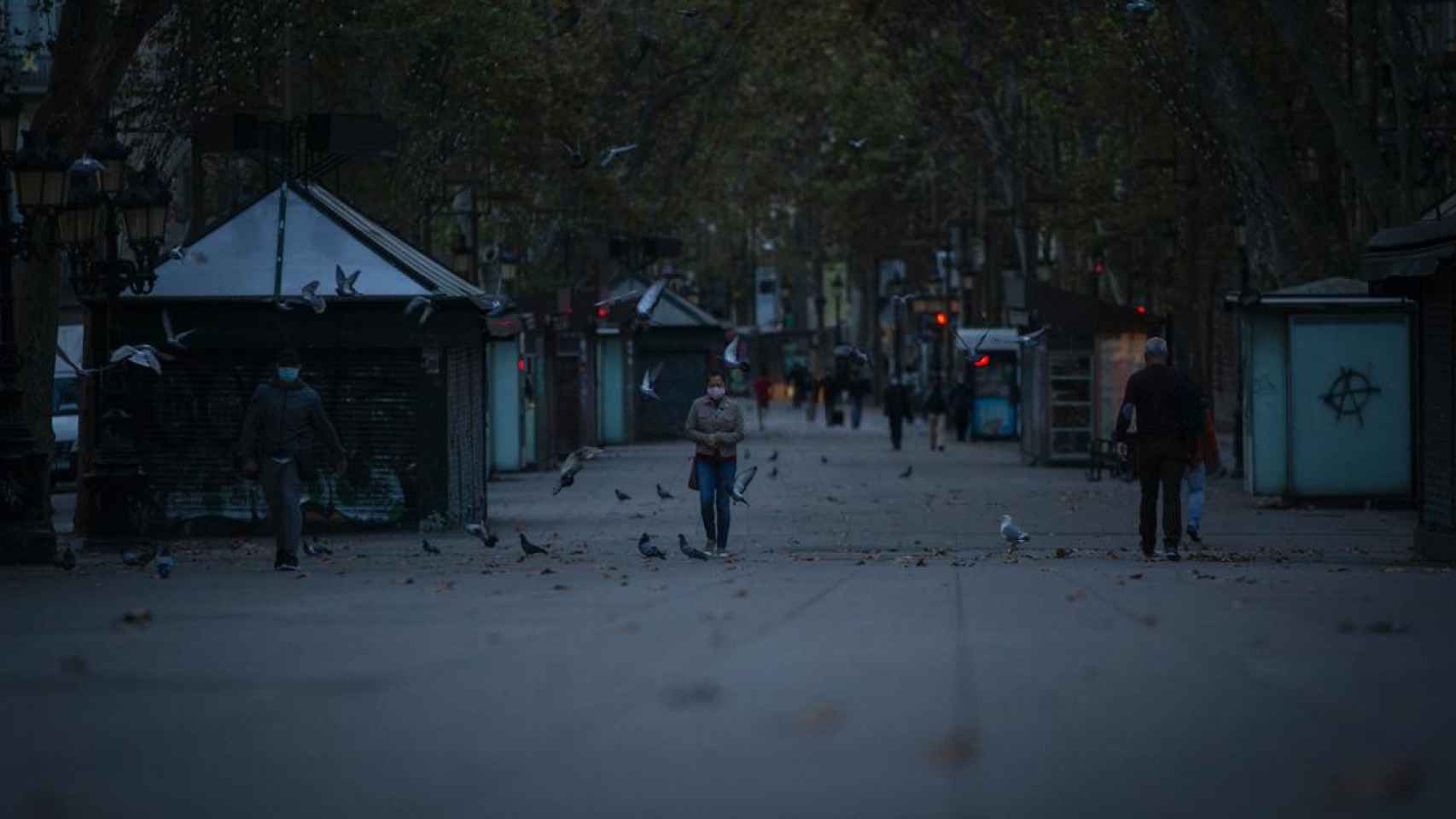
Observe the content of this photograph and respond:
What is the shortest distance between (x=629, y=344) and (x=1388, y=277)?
42747 mm

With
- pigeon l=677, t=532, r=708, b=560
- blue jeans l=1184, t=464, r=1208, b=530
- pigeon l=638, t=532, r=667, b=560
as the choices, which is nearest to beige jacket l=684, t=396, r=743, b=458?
pigeon l=638, t=532, r=667, b=560

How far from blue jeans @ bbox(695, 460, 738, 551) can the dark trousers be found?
12.8 ft

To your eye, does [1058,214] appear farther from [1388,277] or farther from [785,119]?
[1388,277]

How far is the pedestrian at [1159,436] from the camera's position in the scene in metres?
21.3

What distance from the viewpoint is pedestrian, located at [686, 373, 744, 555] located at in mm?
23672

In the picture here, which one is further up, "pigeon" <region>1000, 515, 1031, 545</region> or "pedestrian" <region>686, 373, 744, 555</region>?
"pedestrian" <region>686, 373, 744, 555</region>

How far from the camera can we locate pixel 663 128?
212ft

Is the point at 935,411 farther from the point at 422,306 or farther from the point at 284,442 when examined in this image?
the point at 284,442

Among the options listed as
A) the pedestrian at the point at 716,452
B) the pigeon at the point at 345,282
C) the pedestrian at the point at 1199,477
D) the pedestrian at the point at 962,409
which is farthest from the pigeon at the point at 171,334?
the pedestrian at the point at 962,409

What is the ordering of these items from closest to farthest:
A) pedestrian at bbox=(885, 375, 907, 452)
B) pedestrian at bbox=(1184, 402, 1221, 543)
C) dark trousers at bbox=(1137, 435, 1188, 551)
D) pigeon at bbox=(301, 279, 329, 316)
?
dark trousers at bbox=(1137, 435, 1188, 551) → pedestrian at bbox=(1184, 402, 1221, 543) → pigeon at bbox=(301, 279, 329, 316) → pedestrian at bbox=(885, 375, 907, 452)

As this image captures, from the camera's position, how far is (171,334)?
27.1 m

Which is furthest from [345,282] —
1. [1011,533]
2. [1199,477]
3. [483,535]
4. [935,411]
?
[935,411]

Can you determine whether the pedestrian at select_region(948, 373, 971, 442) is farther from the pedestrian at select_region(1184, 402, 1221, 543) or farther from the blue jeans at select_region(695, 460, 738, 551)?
the blue jeans at select_region(695, 460, 738, 551)

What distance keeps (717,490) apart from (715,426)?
0.62m
